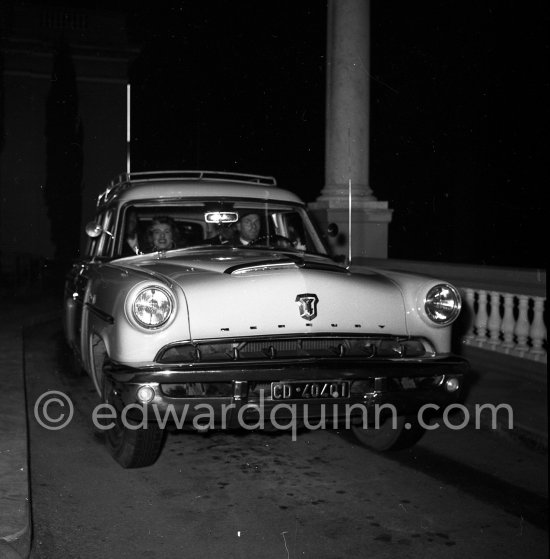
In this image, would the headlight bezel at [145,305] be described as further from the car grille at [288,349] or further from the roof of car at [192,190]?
the roof of car at [192,190]

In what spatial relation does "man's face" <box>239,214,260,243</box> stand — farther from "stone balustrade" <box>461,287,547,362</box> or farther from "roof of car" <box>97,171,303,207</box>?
"stone balustrade" <box>461,287,547,362</box>

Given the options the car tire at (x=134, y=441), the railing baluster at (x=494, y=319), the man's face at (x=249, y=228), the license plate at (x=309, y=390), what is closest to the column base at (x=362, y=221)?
the railing baluster at (x=494, y=319)

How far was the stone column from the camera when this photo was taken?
12.7m

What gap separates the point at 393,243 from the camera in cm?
4891

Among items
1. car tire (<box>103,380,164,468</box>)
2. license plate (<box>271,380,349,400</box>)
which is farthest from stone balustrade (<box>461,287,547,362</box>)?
car tire (<box>103,380,164,468</box>)

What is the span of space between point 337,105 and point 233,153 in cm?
3416

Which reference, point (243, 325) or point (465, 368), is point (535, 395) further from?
point (243, 325)

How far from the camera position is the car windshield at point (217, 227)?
225 inches

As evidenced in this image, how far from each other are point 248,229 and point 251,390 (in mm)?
1938

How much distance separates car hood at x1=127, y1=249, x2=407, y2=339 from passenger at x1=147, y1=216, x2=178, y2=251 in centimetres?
85

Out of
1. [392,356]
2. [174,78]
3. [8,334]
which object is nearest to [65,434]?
[392,356]

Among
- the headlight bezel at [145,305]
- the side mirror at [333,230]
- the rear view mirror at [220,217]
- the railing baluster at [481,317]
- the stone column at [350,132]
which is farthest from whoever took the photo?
the stone column at [350,132]

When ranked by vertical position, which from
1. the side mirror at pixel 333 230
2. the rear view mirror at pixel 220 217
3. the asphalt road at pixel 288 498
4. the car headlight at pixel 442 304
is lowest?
the asphalt road at pixel 288 498

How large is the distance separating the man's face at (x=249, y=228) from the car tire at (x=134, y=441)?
1.73 metres
